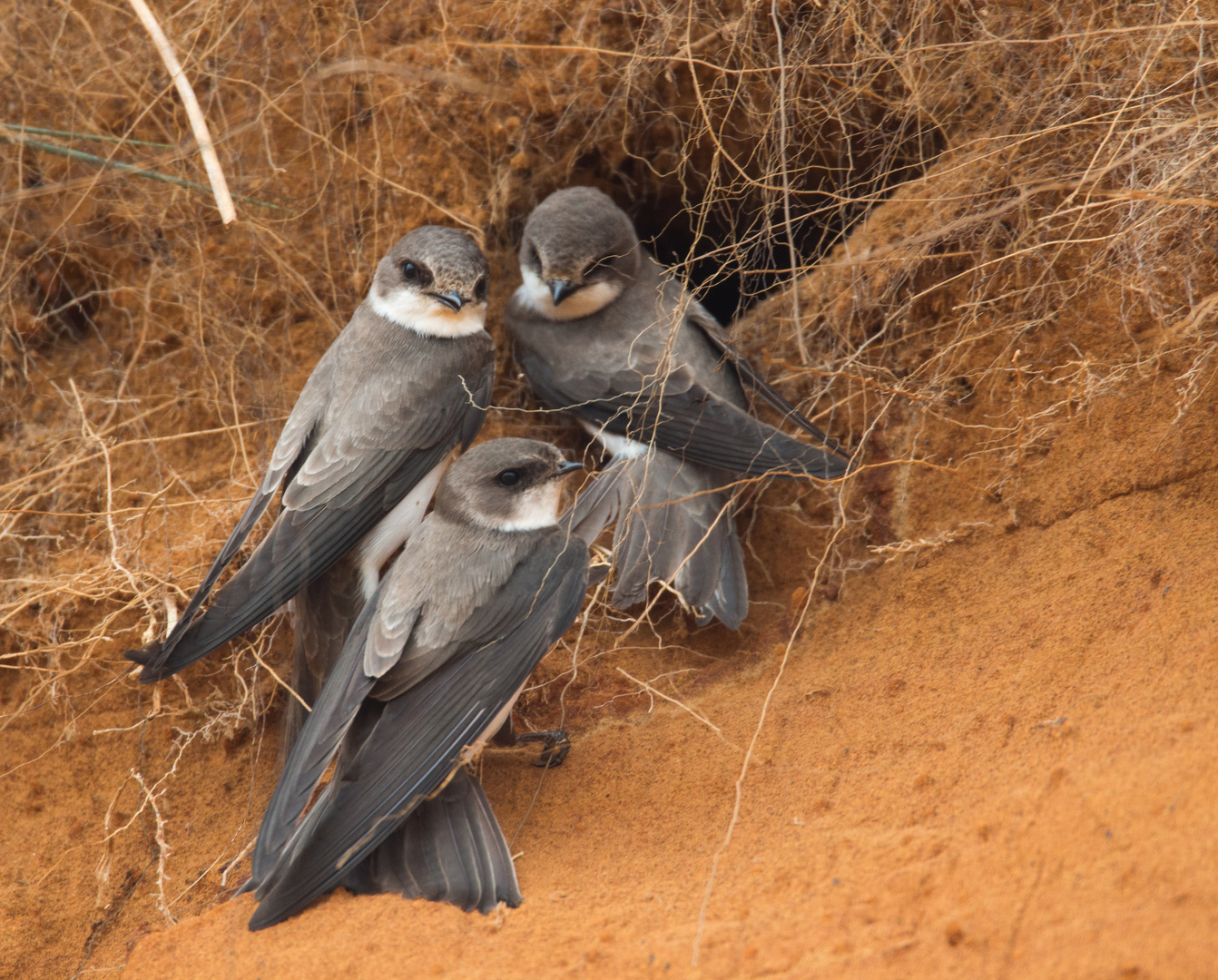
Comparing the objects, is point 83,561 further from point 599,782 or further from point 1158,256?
point 1158,256

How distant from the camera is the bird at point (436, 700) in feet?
8.06

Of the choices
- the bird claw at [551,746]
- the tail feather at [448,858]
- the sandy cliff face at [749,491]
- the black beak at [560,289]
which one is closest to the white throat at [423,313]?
the black beak at [560,289]

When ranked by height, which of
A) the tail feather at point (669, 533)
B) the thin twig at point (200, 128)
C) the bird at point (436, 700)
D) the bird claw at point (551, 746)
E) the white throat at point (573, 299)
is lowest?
the bird claw at point (551, 746)

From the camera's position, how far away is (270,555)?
10.1 feet

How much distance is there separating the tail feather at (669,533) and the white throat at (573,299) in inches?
25.8

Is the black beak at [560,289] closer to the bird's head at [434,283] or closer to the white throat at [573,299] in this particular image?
the white throat at [573,299]

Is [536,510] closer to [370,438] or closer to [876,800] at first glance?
[370,438]

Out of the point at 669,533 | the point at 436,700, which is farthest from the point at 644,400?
the point at 436,700

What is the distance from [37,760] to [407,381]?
1697 mm

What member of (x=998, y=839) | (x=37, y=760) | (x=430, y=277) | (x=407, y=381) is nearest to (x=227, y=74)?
(x=430, y=277)

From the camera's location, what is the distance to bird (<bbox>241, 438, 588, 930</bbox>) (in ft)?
8.06

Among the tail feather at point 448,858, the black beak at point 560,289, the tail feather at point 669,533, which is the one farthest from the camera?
the black beak at point 560,289

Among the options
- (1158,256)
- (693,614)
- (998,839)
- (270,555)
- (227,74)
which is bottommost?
(693,614)

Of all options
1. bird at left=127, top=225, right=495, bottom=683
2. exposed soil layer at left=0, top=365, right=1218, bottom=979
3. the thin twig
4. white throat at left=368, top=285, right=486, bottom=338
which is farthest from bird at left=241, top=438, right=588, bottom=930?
the thin twig
